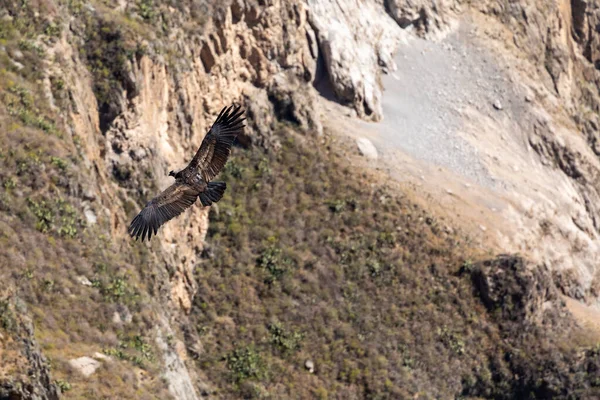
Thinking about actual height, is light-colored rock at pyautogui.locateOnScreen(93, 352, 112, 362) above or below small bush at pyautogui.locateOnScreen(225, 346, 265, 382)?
above

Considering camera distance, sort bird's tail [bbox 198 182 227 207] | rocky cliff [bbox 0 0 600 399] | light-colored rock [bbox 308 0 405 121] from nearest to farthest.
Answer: bird's tail [bbox 198 182 227 207] < rocky cliff [bbox 0 0 600 399] < light-colored rock [bbox 308 0 405 121]

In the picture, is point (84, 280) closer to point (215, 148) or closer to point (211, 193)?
point (211, 193)

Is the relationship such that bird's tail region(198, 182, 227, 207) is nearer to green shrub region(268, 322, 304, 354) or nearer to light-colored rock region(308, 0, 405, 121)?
green shrub region(268, 322, 304, 354)

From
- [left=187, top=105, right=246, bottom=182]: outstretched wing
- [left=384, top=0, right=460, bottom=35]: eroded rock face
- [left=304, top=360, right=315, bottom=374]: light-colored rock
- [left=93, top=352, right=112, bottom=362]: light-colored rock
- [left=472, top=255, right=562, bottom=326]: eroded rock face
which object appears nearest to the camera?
[left=187, top=105, right=246, bottom=182]: outstretched wing

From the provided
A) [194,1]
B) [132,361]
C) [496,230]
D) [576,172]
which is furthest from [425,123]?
[132,361]

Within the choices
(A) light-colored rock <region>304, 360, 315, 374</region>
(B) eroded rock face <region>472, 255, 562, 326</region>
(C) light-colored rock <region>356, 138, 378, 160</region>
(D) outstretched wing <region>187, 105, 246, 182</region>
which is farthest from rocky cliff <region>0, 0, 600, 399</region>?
(D) outstretched wing <region>187, 105, 246, 182</region>

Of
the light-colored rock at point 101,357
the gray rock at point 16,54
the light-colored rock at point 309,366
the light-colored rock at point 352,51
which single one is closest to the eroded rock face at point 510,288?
the light-colored rock at point 309,366
